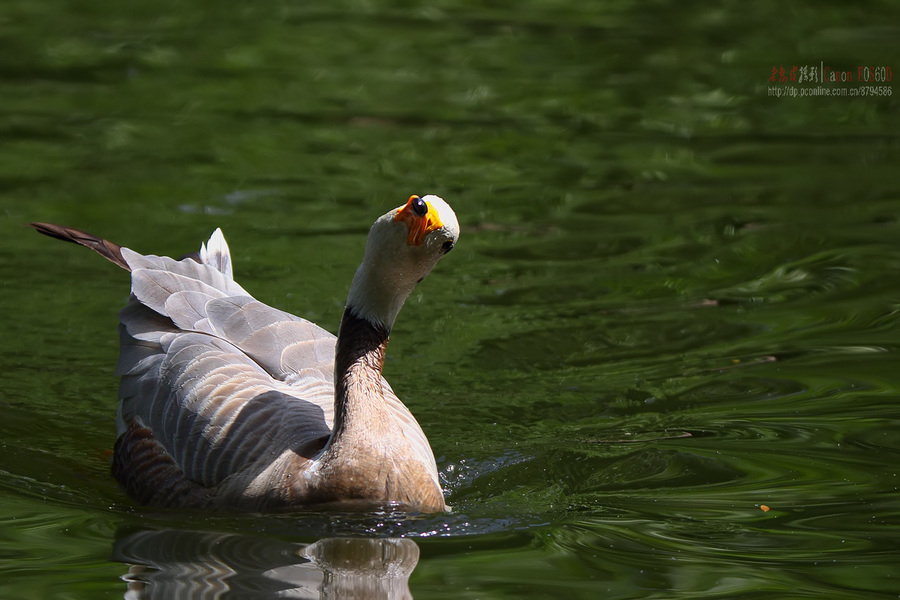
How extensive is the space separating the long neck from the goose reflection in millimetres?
607

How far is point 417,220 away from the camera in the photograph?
227 inches

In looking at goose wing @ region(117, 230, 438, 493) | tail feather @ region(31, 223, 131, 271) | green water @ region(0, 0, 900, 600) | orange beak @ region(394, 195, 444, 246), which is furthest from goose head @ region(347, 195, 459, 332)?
tail feather @ region(31, 223, 131, 271)

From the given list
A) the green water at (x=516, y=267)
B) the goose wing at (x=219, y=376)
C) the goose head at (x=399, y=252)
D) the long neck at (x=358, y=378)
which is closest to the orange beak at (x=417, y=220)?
the goose head at (x=399, y=252)

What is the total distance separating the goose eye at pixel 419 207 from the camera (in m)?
5.73

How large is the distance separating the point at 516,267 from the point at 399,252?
4.52 m

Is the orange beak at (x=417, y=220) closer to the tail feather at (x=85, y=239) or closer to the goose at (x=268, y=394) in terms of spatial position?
the goose at (x=268, y=394)

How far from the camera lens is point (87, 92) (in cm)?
1453

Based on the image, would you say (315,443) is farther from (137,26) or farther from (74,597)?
(137,26)

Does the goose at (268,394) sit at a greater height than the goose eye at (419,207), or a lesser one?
lesser

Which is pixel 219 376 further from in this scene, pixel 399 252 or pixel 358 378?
pixel 399 252

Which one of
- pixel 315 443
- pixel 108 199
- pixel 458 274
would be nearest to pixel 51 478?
pixel 315 443

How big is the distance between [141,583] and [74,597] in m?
0.29

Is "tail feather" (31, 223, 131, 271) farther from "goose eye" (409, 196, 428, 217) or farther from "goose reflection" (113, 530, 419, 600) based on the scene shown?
"goose eye" (409, 196, 428, 217)

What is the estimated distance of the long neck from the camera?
20.4 ft
